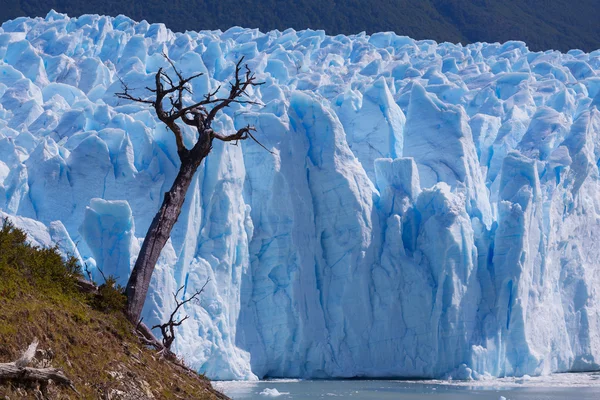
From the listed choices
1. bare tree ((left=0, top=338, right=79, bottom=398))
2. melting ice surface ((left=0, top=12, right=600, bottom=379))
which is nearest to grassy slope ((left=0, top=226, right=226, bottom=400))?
bare tree ((left=0, top=338, right=79, bottom=398))

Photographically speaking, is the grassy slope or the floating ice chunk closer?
the grassy slope

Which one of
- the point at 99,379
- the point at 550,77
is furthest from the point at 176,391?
the point at 550,77

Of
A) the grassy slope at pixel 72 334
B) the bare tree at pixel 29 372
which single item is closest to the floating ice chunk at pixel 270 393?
the grassy slope at pixel 72 334

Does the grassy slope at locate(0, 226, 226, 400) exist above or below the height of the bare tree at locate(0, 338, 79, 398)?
above

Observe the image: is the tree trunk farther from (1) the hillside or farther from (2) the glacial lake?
(1) the hillside

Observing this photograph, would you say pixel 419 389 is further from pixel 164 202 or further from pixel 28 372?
pixel 28 372

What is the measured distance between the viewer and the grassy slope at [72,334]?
382 cm

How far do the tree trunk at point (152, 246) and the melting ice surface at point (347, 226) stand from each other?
24.0 feet

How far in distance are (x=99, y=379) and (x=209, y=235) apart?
31.8 ft

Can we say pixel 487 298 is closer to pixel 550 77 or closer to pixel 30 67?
pixel 550 77

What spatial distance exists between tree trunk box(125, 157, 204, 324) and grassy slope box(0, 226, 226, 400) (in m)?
0.14

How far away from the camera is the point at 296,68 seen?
24.6 meters

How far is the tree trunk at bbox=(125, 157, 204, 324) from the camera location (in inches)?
187

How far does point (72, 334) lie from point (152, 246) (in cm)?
89
